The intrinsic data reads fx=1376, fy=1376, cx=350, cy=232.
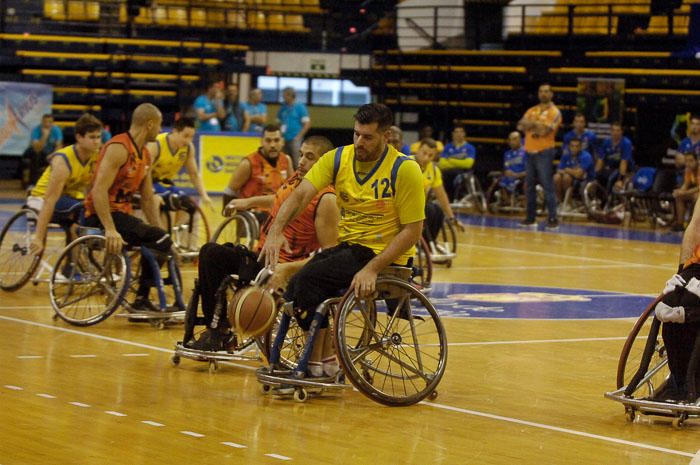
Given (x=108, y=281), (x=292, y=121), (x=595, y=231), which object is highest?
(x=292, y=121)

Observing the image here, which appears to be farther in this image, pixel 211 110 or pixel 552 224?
pixel 211 110

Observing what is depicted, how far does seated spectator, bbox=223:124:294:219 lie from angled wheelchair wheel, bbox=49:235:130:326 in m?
1.98

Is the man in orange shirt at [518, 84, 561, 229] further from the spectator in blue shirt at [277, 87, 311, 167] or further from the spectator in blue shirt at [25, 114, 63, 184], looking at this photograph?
the spectator in blue shirt at [25, 114, 63, 184]

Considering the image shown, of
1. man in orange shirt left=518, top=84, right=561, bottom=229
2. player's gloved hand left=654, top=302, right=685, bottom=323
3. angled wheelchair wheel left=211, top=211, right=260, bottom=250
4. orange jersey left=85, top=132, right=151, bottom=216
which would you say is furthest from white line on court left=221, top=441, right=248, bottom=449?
man in orange shirt left=518, top=84, right=561, bottom=229

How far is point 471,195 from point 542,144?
3.43 metres

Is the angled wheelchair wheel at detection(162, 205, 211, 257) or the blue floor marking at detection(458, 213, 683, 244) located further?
the blue floor marking at detection(458, 213, 683, 244)

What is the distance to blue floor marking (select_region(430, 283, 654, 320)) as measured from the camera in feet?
34.0

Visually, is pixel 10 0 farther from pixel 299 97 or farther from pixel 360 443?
pixel 360 443

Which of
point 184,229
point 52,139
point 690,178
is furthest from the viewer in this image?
point 52,139

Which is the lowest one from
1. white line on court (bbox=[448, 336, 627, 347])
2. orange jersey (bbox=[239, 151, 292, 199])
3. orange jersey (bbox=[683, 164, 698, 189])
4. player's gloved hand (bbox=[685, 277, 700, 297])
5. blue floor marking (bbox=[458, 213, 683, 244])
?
blue floor marking (bbox=[458, 213, 683, 244])

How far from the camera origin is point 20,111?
2284 cm

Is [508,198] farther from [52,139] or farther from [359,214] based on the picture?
[359,214]

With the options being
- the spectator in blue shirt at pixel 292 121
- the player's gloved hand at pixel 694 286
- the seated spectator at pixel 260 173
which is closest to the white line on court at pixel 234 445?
the player's gloved hand at pixel 694 286

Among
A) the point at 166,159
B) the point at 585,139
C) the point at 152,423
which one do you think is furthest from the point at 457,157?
the point at 152,423
